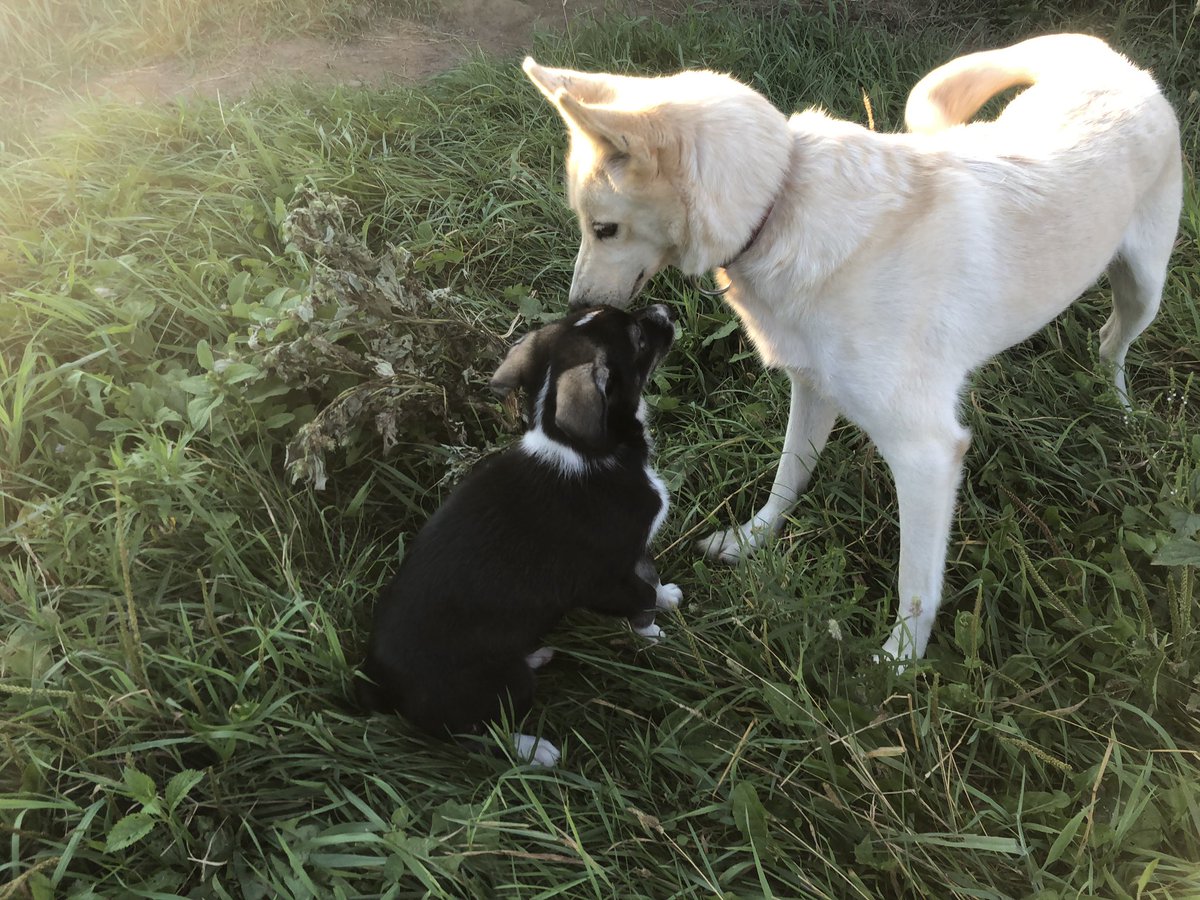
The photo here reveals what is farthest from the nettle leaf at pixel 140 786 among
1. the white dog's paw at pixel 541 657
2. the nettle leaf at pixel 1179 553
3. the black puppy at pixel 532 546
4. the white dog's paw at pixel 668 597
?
the nettle leaf at pixel 1179 553

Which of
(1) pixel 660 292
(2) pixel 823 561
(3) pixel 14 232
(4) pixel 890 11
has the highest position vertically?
(3) pixel 14 232

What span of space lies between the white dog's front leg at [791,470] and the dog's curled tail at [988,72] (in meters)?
1.24

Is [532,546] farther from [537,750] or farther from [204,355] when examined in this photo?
[204,355]

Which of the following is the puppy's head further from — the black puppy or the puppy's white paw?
the puppy's white paw

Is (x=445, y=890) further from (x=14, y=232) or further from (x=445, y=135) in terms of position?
(x=445, y=135)

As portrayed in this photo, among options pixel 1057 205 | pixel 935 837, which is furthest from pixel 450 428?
pixel 1057 205

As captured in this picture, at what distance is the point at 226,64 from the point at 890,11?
180 inches

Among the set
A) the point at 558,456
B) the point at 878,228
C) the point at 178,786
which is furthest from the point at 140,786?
the point at 878,228

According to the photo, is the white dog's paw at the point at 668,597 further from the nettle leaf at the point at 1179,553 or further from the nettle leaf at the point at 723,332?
the nettle leaf at the point at 1179,553

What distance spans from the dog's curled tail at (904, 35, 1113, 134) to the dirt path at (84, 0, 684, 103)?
9.26ft

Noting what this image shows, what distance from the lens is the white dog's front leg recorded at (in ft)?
8.80

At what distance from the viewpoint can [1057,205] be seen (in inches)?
92.5

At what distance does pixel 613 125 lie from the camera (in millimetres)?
1897

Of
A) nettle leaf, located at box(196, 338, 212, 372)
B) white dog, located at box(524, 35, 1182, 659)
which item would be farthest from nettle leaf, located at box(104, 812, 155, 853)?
white dog, located at box(524, 35, 1182, 659)
